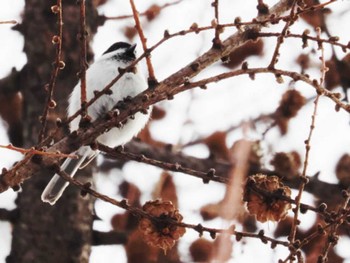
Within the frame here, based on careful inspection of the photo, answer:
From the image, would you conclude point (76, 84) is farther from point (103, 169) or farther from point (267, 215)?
point (267, 215)

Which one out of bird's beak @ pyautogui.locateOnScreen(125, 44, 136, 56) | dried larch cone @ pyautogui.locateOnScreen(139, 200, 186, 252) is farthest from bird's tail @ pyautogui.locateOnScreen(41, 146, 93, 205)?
bird's beak @ pyautogui.locateOnScreen(125, 44, 136, 56)

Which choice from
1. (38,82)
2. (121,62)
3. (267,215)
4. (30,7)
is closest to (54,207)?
(38,82)

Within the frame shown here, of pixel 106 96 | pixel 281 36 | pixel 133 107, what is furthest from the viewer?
pixel 106 96

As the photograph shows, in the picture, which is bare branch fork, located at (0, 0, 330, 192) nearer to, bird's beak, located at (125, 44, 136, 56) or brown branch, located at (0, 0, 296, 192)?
brown branch, located at (0, 0, 296, 192)

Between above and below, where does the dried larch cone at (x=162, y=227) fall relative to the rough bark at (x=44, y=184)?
below

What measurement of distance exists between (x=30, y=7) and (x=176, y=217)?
2.23m

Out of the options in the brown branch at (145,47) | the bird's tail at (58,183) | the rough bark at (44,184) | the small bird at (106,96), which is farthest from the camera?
the small bird at (106,96)

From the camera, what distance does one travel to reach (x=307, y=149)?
155 cm

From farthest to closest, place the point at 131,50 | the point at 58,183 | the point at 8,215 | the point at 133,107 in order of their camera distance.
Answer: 1. the point at 131,50
2. the point at 8,215
3. the point at 58,183
4. the point at 133,107

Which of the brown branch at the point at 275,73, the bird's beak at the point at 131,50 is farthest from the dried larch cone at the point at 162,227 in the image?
the bird's beak at the point at 131,50

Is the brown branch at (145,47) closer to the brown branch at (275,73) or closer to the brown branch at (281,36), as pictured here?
the brown branch at (275,73)

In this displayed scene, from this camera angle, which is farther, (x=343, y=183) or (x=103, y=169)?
(x=103, y=169)

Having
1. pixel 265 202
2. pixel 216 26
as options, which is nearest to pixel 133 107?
pixel 216 26

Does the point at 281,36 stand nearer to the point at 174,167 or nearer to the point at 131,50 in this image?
the point at 174,167
